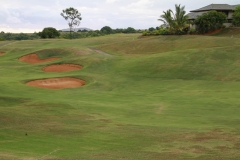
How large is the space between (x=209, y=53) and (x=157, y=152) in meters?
39.5

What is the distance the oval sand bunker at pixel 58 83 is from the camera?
3953 centimetres

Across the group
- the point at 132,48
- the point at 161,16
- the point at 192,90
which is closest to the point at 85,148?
the point at 192,90

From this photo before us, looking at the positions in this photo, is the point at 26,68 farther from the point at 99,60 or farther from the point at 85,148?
the point at 85,148

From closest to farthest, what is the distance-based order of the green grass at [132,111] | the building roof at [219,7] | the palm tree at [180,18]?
1. the green grass at [132,111]
2. the palm tree at [180,18]
3. the building roof at [219,7]

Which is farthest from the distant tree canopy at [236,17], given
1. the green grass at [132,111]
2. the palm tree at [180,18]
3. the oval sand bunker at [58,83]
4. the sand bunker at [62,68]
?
the oval sand bunker at [58,83]

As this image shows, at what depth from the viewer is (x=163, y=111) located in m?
26.1

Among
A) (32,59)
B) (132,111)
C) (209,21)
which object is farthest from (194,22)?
(132,111)

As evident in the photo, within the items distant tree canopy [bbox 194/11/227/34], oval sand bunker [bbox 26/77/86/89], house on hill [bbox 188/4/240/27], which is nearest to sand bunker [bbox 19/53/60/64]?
oval sand bunker [bbox 26/77/86/89]

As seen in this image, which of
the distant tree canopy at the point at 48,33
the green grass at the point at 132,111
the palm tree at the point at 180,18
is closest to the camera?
the green grass at the point at 132,111

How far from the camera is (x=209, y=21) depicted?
7650 centimetres

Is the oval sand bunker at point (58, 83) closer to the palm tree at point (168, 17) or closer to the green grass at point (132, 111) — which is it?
the green grass at point (132, 111)

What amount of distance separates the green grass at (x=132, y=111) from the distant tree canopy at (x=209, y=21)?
24.8 m

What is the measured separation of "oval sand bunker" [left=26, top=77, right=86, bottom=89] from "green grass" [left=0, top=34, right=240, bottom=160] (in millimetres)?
1411

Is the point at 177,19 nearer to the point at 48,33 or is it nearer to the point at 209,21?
the point at 209,21
